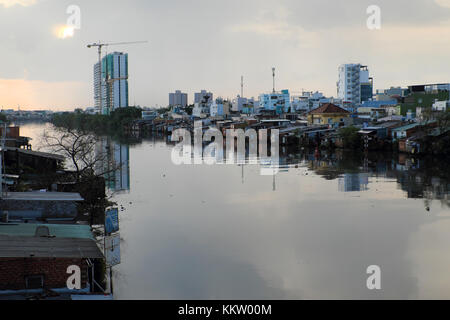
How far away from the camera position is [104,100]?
48094 mm

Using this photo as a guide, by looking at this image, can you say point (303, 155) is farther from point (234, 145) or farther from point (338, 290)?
point (338, 290)

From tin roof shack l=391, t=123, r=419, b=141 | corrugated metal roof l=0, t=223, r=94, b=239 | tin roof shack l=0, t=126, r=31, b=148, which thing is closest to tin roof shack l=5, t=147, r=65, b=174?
tin roof shack l=0, t=126, r=31, b=148

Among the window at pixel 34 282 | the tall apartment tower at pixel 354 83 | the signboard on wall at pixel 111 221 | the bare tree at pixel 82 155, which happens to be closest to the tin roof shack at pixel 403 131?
the bare tree at pixel 82 155

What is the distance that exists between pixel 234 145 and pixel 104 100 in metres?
33.6

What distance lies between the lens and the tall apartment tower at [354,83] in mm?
27420

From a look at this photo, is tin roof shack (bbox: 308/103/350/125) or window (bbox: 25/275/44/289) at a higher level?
tin roof shack (bbox: 308/103/350/125)

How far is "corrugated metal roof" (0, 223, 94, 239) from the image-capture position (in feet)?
11.0

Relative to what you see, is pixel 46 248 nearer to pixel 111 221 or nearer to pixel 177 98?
pixel 111 221

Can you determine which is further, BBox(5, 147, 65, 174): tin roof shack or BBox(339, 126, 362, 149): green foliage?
BBox(339, 126, 362, 149): green foliage

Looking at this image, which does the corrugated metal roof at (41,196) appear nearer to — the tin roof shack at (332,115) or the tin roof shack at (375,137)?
the tin roof shack at (375,137)

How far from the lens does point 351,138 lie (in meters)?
13.9

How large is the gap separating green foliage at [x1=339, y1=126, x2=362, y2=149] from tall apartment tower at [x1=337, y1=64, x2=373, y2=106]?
1371 centimetres

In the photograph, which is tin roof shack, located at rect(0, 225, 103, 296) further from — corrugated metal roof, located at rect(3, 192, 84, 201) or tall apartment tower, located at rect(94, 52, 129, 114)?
tall apartment tower, located at rect(94, 52, 129, 114)
